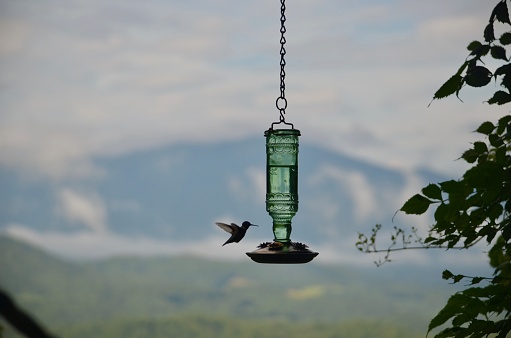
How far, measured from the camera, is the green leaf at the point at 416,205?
3.06m

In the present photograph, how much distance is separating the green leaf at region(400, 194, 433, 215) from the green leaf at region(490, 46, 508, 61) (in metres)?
0.72

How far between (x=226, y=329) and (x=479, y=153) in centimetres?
16002

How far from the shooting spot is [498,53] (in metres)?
3.34

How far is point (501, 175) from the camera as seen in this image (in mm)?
2969

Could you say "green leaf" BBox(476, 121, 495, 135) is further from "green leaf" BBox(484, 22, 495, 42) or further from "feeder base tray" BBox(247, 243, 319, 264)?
"feeder base tray" BBox(247, 243, 319, 264)

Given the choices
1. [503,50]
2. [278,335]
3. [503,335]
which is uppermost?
[278,335]

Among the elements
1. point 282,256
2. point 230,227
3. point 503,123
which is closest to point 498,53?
point 503,123

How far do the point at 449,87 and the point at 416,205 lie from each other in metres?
0.48

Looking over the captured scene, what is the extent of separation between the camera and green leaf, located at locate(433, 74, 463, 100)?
3.16 m

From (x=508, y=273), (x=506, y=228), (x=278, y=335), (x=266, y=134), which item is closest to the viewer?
(x=506, y=228)

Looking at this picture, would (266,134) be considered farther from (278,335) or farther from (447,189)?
(278,335)

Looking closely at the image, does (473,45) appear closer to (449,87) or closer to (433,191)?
(449,87)

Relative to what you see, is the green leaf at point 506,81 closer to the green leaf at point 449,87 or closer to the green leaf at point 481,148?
the green leaf at point 449,87

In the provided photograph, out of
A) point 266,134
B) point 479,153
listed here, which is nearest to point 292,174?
point 266,134
